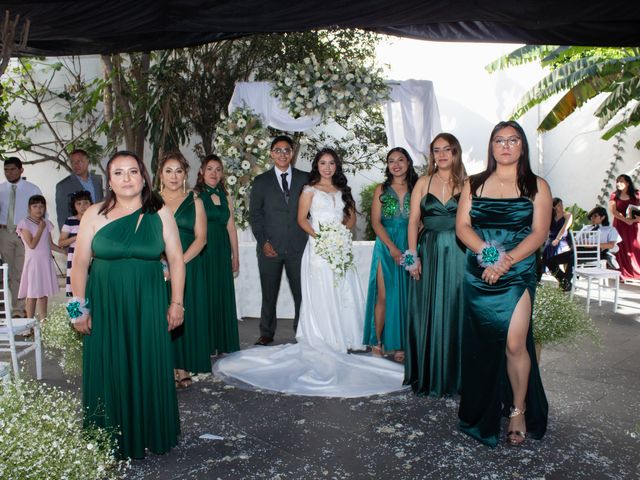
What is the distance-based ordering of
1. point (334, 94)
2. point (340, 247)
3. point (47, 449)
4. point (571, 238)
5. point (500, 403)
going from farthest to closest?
point (571, 238) → point (334, 94) → point (340, 247) → point (500, 403) → point (47, 449)

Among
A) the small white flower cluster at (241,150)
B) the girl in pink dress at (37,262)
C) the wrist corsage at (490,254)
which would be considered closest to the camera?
the wrist corsage at (490,254)

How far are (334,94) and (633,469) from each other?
5.26 metres

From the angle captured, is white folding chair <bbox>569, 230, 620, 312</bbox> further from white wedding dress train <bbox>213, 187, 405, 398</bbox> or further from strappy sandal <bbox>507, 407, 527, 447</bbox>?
strappy sandal <bbox>507, 407, 527, 447</bbox>

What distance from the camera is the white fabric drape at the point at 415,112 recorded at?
27.3 ft

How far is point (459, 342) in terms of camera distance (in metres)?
5.16

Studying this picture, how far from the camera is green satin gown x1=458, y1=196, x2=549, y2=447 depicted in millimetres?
4184

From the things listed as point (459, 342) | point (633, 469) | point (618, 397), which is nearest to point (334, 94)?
point (459, 342)

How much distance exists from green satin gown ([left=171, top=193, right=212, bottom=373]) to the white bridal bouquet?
1141mm

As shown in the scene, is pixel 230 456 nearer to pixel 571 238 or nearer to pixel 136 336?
pixel 136 336

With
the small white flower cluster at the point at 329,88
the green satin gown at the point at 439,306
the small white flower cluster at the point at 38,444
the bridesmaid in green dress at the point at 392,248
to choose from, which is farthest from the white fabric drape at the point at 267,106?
the small white flower cluster at the point at 38,444

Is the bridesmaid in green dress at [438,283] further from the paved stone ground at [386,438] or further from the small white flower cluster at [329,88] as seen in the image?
the small white flower cluster at [329,88]

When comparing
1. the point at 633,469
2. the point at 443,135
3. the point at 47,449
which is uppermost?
the point at 443,135

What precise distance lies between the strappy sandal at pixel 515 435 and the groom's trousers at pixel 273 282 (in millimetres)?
3075

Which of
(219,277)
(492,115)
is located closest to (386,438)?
(219,277)
